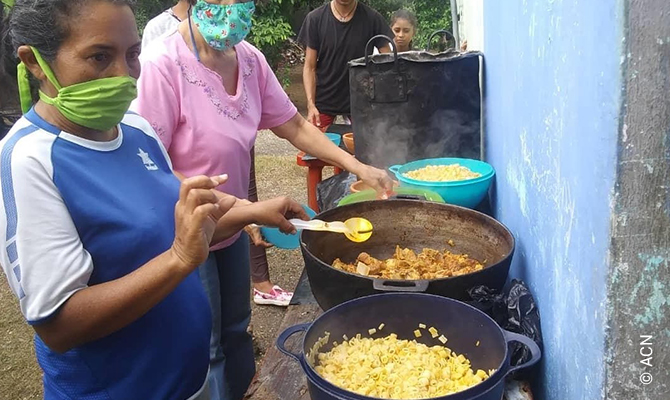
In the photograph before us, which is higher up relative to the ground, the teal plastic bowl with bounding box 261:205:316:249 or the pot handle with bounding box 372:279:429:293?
the pot handle with bounding box 372:279:429:293

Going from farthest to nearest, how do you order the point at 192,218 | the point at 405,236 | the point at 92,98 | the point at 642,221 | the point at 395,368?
1. the point at 405,236
2. the point at 395,368
3. the point at 92,98
4. the point at 192,218
5. the point at 642,221

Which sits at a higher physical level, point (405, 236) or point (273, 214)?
point (273, 214)

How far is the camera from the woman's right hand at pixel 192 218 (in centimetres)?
134

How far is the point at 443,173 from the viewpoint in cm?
296

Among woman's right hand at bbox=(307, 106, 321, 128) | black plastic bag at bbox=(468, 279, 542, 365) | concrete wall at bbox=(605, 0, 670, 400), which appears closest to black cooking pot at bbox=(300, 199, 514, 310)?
black plastic bag at bbox=(468, 279, 542, 365)

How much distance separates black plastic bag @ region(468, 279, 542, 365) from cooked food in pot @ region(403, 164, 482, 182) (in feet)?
3.15

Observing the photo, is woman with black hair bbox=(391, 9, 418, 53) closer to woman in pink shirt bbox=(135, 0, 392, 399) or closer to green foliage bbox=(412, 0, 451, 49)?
woman in pink shirt bbox=(135, 0, 392, 399)

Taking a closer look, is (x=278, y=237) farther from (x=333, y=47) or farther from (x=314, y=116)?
(x=333, y=47)

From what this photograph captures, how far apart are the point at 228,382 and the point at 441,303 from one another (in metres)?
1.59

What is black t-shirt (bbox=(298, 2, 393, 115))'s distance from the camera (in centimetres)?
596

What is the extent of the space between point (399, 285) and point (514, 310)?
415 millimetres

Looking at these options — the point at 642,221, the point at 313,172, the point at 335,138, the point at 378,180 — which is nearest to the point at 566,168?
the point at 642,221

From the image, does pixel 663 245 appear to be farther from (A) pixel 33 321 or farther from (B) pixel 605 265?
(A) pixel 33 321

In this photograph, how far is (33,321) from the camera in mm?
1334
